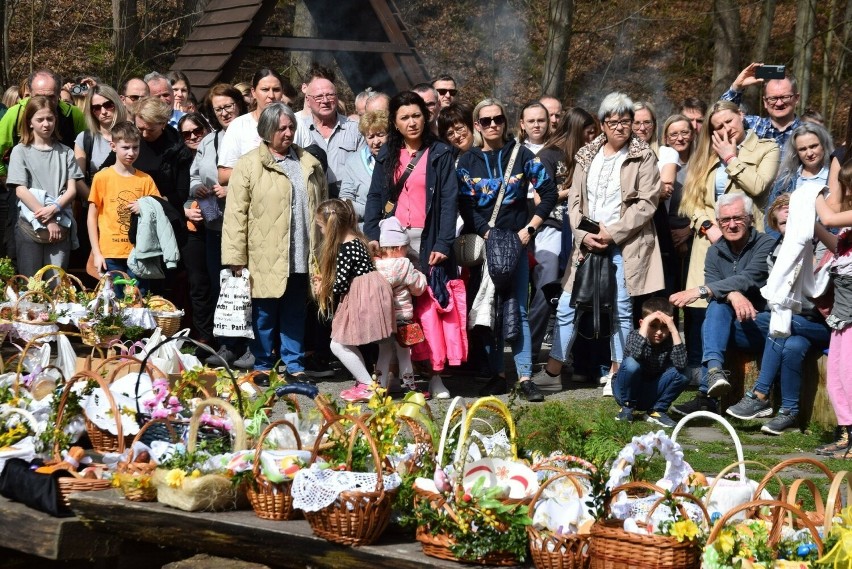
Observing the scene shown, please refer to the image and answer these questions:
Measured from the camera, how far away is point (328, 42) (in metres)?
13.1

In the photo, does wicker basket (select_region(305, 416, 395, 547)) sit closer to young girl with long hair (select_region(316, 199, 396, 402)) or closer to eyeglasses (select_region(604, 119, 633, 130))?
young girl with long hair (select_region(316, 199, 396, 402))

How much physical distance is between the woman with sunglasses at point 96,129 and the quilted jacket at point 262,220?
5.78 feet

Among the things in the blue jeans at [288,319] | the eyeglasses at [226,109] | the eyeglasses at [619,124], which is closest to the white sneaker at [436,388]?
the blue jeans at [288,319]

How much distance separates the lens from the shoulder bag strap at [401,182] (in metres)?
8.99

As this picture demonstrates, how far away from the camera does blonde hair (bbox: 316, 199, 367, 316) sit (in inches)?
341

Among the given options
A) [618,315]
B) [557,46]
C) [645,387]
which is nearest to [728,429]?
[645,387]

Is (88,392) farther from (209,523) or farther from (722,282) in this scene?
(722,282)

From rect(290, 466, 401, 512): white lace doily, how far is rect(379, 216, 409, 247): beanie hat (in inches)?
154

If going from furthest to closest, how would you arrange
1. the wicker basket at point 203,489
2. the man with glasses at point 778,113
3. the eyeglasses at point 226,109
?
the eyeglasses at point 226,109, the man with glasses at point 778,113, the wicker basket at point 203,489

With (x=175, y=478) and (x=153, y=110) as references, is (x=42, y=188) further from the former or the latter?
(x=175, y=478)

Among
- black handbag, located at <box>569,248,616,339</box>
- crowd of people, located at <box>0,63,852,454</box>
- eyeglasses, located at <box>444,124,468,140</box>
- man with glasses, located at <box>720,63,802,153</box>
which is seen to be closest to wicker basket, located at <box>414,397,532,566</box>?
crowd of people, located at <box>0,63,852,454</box>

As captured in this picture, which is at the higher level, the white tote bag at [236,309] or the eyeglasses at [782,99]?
the eyeglasses at [782,99]

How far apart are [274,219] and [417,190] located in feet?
3.50

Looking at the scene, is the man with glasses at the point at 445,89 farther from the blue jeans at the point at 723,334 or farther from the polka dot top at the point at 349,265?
the blue jeans at the point at 723,334
